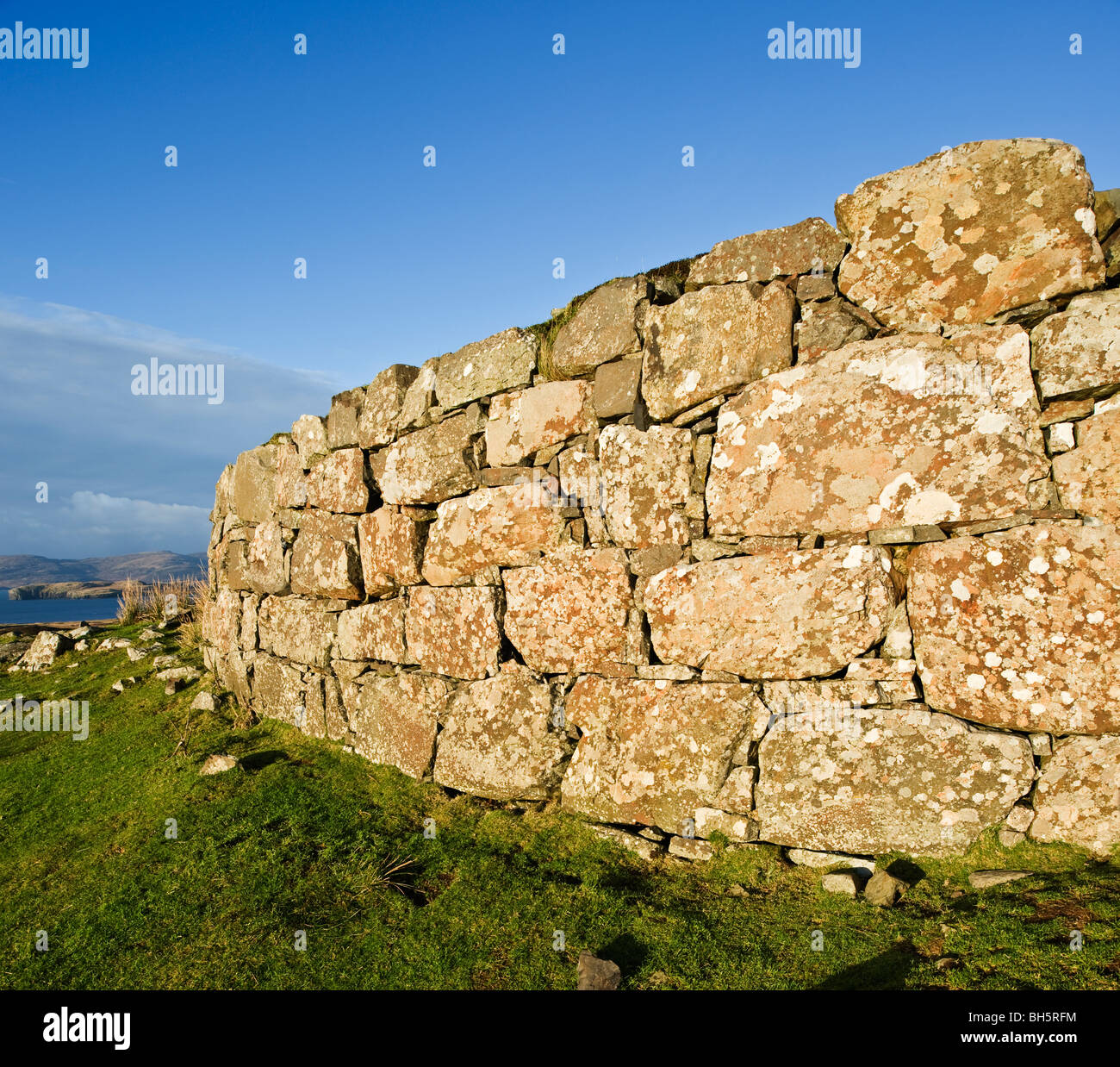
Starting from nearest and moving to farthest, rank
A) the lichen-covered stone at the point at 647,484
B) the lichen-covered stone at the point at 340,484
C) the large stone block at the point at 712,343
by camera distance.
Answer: the large stone block at the point at 712,343 < the lichen-covered stone at the point at 647,484 < the lichen-covered stone at the point at 340,484

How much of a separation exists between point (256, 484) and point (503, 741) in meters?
4.64

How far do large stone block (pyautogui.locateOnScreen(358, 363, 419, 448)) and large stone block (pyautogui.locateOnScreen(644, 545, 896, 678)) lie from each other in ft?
9.50

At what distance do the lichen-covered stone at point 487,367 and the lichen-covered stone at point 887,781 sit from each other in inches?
116

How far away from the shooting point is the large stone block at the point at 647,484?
420cm

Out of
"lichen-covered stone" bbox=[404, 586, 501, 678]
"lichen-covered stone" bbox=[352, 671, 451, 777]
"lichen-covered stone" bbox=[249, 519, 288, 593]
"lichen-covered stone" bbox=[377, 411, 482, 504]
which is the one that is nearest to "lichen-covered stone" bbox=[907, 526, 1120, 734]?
"lichen-covered stone" bbox=[404, 586, 501, 678]

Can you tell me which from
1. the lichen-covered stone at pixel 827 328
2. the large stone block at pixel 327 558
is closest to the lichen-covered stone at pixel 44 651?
the large stone block at pixel 327 558

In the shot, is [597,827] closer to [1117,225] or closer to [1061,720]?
[1061,720]

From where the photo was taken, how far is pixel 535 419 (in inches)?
191

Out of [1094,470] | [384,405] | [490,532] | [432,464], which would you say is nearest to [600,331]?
[490,532]

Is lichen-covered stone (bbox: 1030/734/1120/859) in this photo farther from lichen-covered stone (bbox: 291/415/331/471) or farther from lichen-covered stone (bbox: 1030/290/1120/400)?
lichen-covered stone (bbox: 291/415/331/471)

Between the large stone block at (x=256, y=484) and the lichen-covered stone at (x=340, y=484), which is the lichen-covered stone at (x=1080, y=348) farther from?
the large stone block at (x=256, y=484)

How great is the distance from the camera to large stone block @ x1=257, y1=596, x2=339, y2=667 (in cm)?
638

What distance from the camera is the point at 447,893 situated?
366 centimetres
